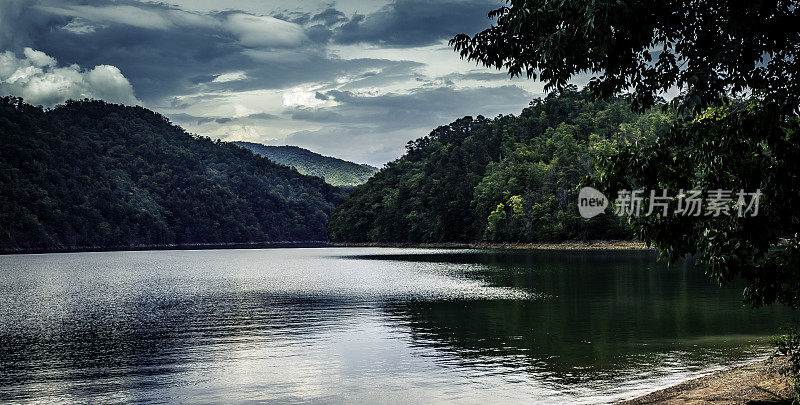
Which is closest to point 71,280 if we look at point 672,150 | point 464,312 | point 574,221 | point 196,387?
point 464,312

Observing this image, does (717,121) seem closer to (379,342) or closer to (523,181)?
(379,342)

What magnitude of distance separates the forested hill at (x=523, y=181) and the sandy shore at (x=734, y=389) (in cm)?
10657

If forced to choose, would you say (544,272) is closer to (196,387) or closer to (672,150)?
(196,387)

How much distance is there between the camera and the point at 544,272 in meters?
66.1

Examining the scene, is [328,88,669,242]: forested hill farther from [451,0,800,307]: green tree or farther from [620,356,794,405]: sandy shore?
[451,0,800,307]: green tree

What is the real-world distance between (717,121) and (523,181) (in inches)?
5888

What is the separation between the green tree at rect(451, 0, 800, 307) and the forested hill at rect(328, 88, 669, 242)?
113 m

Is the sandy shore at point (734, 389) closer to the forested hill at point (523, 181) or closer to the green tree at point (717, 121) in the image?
the green tree at point (717, 121)

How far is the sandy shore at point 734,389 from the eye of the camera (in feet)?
45.0

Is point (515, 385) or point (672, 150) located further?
point (515, 385)

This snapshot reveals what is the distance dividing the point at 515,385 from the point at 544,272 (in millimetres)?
48553

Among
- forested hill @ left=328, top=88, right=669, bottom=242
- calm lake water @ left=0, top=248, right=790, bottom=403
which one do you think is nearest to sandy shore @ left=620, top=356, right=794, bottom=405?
calm lake water @ left=0, top=248, right=790, bottom=403

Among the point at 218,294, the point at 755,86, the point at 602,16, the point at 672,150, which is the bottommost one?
the point at 218,294

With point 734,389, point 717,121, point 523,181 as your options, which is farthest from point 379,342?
point 523,181
